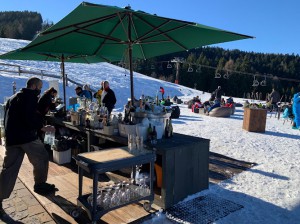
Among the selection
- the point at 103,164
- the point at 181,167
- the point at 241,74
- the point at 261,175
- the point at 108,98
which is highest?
the point at 108,98

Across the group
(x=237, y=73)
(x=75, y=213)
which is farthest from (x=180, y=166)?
(x=237, y=73)

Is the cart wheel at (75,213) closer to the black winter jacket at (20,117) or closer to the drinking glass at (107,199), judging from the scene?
the drinking glass at (107,199)

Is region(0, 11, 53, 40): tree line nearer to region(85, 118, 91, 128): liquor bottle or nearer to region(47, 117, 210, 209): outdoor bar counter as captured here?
region(85, 118, 91, 128): liquor bottle

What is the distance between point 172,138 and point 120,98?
1823cm

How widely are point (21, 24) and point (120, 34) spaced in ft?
260

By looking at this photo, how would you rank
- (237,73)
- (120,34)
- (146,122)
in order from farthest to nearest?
1. (237,73)
2. (120,34)
3. (146,122)

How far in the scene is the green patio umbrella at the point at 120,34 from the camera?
3.34 meters

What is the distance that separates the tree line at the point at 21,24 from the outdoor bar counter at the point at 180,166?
215 ft

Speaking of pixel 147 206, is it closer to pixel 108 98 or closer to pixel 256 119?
pixel 108 98

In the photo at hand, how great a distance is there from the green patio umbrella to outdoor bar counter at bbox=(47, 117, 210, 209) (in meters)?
1.23

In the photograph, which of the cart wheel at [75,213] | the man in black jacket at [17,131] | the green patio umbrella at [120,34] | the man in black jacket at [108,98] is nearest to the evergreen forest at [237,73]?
A: the man in black jacket at [108,98]

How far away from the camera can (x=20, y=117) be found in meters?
3.35

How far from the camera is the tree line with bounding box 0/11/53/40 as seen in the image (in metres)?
63.8

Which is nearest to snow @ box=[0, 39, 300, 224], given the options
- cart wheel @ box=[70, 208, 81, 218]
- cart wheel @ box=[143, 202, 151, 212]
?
cart wheel @ box=[143, 202, 151, 212]
